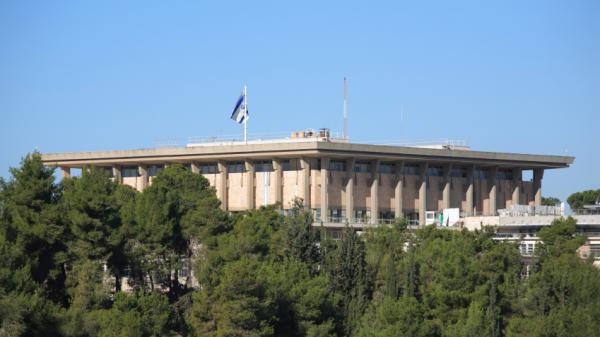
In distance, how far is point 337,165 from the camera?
118750mm

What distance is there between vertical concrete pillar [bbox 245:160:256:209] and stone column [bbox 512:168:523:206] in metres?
25.6

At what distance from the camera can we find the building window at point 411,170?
Result: 124m

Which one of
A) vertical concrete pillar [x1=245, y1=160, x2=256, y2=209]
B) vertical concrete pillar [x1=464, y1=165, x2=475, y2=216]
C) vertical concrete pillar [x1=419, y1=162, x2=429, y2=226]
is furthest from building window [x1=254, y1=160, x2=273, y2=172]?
vertical concrete pillar [x1=464, y1=165, x2=475, y2=216]

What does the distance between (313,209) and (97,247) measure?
127ft

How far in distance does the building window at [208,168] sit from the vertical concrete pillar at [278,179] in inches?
260

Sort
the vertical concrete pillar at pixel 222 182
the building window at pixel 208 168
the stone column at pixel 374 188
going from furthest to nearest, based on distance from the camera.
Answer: the building window at pixel 208 168 → the vertical concrete pillar at pixel 222 182 → the stone column at pixel 374 188

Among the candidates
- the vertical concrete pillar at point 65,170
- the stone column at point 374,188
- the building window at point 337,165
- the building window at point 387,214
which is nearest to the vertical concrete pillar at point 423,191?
the building window at point 387,214

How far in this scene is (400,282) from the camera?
90.2 m

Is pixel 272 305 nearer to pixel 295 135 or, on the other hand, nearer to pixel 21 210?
pixel 21 210

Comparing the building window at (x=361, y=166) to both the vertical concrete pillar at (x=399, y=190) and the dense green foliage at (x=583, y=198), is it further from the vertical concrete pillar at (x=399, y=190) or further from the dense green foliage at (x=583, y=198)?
the dense green foliage at (x=583, y=198)

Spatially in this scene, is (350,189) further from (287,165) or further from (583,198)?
(583,198)

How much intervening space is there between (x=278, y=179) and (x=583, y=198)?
72.9 m

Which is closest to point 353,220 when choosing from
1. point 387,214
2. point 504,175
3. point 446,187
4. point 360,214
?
point 360,214

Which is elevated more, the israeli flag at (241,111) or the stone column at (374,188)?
the israeli flag at (241,111)
